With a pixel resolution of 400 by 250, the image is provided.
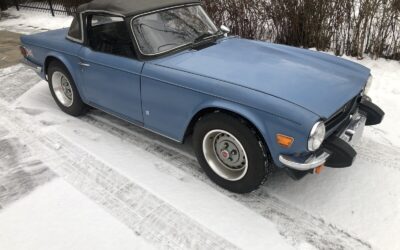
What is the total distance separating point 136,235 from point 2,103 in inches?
138

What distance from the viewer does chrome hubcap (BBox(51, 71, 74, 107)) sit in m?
4.56

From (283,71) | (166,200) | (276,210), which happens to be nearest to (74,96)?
(166,200)

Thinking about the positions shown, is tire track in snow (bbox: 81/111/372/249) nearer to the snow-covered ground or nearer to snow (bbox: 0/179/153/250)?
the snow-covered ground

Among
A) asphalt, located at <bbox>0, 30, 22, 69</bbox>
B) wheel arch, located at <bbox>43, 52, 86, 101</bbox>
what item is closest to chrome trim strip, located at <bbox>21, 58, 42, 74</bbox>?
wheel arch, located at <bbox>43, 52, 86, 101</bbox>

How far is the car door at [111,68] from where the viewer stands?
342 centimetres

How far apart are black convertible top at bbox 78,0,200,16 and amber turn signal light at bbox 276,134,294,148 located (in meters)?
1.93

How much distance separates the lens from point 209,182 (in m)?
3.26

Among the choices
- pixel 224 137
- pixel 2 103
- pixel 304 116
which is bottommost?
pixel 2 103

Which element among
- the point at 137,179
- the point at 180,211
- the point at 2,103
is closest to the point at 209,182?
the point at 180,211

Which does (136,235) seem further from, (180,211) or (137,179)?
(137,179)

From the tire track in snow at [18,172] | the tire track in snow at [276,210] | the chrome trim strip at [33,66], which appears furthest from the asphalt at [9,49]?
the tire track in snow at [276,210]

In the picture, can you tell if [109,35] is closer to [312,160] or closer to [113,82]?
[113,82]

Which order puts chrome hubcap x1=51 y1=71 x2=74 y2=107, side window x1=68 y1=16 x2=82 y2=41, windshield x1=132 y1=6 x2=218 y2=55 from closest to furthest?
1. windshield x1=132 y1=6 x2=218 y2=55
2. side window x1=68 y1=16 x2=82 y2=41
3. chrome hubcap x1=51 y1=71 x2=74 y2=107

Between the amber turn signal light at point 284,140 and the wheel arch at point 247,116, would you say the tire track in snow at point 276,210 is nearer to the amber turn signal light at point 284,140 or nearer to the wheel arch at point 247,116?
the wheel arch at point 247,116
